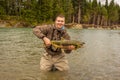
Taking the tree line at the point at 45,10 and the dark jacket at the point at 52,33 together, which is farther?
the tree line at the point at 45,10

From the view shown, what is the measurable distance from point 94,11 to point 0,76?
114457 mm

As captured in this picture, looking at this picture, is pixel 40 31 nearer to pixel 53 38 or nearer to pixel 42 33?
pixel 42 33

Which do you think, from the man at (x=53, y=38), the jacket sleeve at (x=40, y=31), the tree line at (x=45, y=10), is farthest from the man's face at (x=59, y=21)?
the tree line at (x=45, y=10)

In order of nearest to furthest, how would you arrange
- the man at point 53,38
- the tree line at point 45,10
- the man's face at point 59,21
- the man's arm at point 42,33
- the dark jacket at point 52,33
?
the man's arm at point 42,33 < the man's face at point 59,21 < the man at point 53,38 < the dark jacket at point 52,33 < the tree line at point 45,10

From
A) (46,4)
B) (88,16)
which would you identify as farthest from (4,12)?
(88,16)

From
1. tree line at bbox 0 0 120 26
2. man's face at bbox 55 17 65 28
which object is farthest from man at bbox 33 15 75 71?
tree line at bbox 0 0 120 26

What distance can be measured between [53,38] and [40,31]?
63 cm

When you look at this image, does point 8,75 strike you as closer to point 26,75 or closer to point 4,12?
point 26,75

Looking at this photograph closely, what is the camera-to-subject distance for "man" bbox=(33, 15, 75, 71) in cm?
970

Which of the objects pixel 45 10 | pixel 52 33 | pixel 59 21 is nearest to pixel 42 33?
pixel 52 33

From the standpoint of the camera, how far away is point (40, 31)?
979 centimetres

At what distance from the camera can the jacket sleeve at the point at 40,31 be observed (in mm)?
9611

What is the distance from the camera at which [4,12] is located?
8981 centimetres

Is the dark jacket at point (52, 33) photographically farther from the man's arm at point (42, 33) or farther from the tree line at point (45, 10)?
the tree line at point (45, 10)
